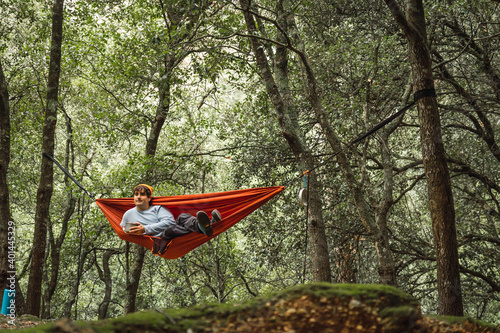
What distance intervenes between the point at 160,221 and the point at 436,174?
6.96 feet

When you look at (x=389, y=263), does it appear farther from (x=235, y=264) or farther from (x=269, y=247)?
(x=235, y=264)

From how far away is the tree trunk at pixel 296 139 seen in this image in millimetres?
3357

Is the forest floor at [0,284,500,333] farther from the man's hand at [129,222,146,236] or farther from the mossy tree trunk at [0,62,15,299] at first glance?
the mossy tree trunk at [0,62,15,299]

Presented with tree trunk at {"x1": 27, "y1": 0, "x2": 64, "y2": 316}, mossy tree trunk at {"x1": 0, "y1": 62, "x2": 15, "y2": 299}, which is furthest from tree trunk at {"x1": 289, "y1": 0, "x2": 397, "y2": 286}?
mossy tree trunk at {"x1": 0, "y1": 62, "x2": 15, "y2": 299}

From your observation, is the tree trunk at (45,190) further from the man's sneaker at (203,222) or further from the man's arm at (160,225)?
the man's sneaker at (203,222)

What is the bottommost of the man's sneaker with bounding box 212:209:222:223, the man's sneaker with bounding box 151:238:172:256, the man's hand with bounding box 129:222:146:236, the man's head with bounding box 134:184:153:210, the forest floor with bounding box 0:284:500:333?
the forest floor with bounding box 0:284:500:333

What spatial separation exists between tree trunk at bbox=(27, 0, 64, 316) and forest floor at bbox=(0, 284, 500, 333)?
2077 mm

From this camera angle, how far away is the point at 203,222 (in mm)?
3146

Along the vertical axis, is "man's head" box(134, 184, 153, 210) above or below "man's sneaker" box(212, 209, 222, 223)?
above

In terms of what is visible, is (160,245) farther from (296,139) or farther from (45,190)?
(296,139)

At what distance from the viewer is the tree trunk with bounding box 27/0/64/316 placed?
10.3ft

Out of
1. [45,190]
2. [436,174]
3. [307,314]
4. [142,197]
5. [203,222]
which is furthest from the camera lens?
[142,197]

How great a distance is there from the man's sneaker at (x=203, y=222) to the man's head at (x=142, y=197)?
57 cm

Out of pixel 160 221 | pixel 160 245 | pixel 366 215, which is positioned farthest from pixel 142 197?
pixel 366 215
